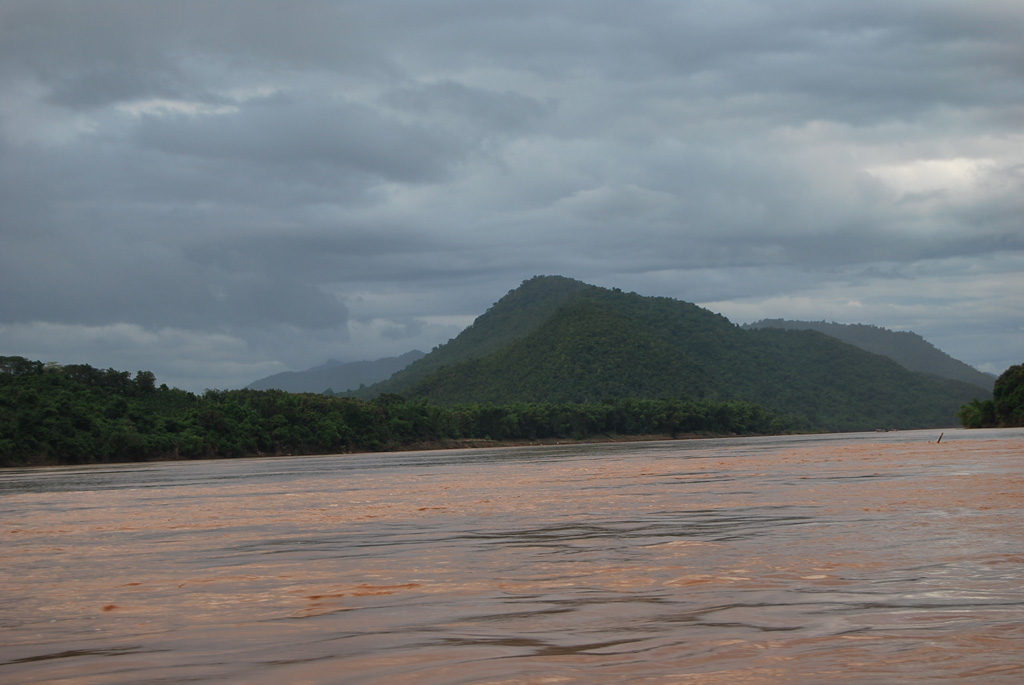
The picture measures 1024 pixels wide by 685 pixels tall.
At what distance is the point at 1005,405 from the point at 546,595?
106 metres

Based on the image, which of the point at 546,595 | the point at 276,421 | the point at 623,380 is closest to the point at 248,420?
the point at 276,421

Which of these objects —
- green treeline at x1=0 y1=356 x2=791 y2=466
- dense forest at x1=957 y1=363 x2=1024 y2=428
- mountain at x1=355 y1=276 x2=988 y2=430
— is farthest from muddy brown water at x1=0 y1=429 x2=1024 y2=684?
mountain at x1=355 y1=276 x2=988 y2=430

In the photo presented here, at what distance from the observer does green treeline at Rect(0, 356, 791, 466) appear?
82.0 metres

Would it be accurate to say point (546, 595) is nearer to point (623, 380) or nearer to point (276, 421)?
point (276, 421)

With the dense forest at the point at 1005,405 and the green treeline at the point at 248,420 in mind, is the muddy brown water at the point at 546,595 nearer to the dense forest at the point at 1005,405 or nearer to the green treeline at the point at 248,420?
the green treeline at the point at 248,420

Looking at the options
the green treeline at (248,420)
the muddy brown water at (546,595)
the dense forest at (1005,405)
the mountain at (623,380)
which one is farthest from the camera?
the mountain at (623,380)

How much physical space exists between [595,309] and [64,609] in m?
182

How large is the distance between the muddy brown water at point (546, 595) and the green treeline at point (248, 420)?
6971 cm

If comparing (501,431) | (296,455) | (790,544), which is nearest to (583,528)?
(790,544)

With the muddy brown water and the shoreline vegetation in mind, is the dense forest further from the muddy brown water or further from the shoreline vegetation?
the muddy brown water

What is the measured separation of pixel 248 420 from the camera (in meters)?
107

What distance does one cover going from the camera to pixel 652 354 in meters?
182

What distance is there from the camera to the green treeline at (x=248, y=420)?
82.0 meters

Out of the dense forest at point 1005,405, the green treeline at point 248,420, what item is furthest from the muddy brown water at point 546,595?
the dense forest at point 1005,405
